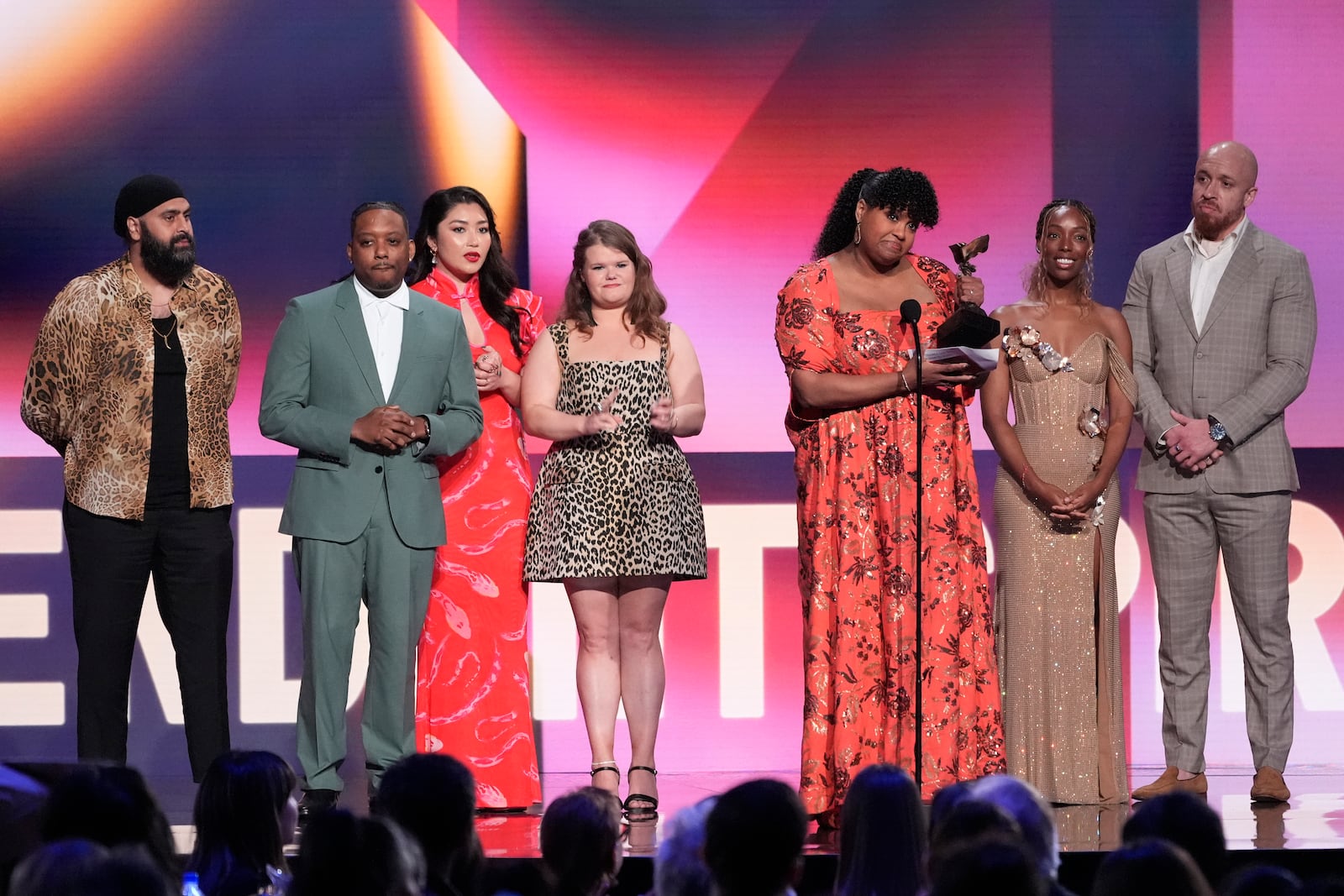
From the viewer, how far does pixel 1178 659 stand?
5.49 m

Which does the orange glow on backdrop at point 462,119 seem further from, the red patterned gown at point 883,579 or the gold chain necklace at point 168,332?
the red patterned gown at point 883,579

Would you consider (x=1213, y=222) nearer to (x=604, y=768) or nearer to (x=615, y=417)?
(x=615, y=417)

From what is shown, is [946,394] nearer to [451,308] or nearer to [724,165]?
[451,308]

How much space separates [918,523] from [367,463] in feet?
5.07

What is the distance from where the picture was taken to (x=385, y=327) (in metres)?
5.22

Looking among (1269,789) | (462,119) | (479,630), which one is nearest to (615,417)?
(479,630)

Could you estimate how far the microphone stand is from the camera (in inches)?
181

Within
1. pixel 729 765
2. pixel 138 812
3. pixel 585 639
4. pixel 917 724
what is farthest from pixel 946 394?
pixel 138 812

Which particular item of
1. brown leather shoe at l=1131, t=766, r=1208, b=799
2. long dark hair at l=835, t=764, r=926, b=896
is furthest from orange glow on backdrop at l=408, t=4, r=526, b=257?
long dark hair at l=835, t=764, r=926, b=896

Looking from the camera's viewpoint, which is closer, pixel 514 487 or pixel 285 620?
pixel 514 487

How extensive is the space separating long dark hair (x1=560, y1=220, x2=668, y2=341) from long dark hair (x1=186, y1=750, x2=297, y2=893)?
7.76ft

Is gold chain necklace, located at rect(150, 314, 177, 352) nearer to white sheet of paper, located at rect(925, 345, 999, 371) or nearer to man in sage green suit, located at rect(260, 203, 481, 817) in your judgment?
man in sage green suit, located at rect(260, 203, 481, 817)

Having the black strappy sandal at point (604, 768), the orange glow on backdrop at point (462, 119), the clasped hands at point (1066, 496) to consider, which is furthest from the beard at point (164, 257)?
the clasped hands at point (1066, 496)

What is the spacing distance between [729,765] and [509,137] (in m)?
2.45
